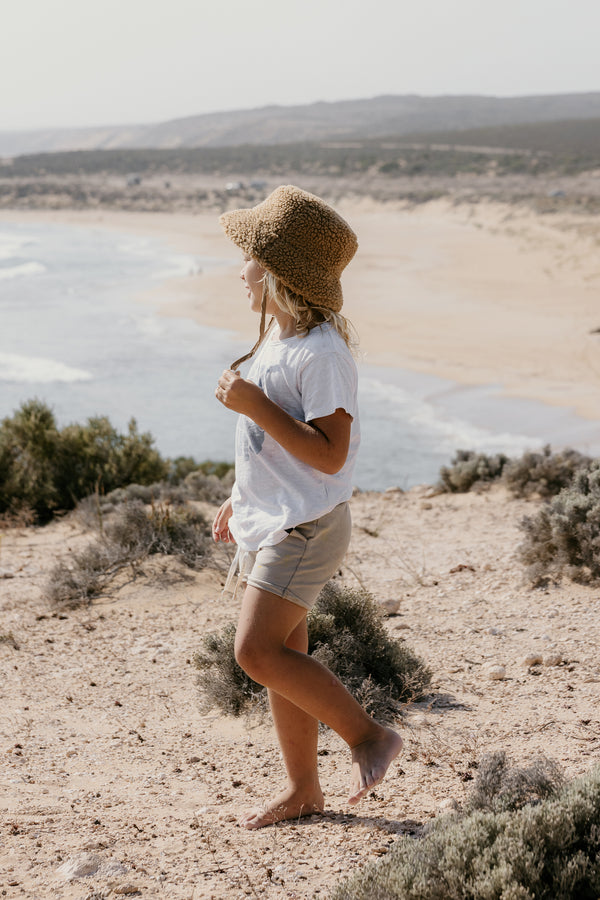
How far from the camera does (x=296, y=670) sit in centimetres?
223

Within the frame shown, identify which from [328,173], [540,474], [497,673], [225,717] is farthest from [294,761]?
[328,173]

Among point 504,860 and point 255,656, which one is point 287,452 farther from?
point 504,860

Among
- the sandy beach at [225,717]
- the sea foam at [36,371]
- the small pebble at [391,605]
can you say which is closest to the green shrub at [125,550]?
the sandy beach at [225,717]

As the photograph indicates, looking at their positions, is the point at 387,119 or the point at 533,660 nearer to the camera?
the point at 533,660

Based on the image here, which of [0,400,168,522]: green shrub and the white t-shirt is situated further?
[0,400,168,522]: green shrub

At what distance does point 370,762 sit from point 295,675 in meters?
0.32

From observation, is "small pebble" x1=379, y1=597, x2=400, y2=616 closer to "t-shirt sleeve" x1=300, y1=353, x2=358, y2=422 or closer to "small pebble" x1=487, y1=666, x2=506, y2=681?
"small pebble" x1=487, y1=666, x2=506, y2=681

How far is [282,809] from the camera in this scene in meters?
2.50

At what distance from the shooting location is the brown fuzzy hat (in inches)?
87.4

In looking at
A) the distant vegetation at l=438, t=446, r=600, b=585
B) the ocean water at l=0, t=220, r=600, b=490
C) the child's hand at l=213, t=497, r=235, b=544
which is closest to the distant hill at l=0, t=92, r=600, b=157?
the ocean water at l=0, t=220, r=600, b=490

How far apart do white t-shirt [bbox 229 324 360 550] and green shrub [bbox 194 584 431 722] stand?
129 centimetres

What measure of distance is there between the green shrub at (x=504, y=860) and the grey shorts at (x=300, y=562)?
65cm

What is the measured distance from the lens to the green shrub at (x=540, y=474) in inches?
268

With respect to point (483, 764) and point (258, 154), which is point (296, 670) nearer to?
point (483, 764)
